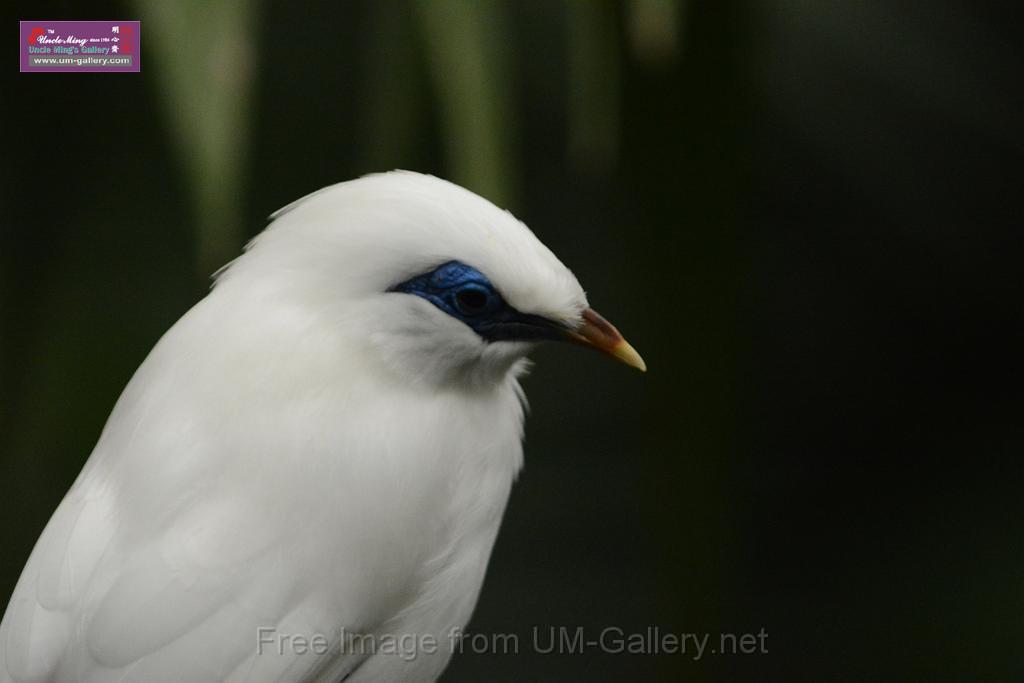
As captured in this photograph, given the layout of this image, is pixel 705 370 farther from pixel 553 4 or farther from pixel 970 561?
pixel 970 561

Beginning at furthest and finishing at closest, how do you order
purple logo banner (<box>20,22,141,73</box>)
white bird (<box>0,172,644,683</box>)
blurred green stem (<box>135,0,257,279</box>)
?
purple logo banner (<box>20,22,141,73</box>) → white bird (<box>0,172,644,683</box>) → blurred green stem (<box>135,0,257,279</box>)

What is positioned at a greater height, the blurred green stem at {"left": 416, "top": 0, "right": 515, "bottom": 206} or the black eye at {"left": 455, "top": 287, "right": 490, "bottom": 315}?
the blurred green stem at {"left": 416, "top": 0, "right": 515, "bottom": 206}

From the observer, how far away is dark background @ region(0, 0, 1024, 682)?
1572mm

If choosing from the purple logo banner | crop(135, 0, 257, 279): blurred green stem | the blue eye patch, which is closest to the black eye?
the blue eye patch

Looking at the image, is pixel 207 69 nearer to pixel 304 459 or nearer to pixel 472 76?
pixel 472 76

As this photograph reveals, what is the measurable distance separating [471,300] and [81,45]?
60cm

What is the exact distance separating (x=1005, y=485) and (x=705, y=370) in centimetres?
85

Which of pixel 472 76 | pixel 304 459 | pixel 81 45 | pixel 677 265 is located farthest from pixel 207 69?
pixel 677 265

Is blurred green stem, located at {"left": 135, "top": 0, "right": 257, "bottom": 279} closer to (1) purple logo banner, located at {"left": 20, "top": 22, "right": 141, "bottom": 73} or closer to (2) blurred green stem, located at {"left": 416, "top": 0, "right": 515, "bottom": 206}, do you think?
(2) blurred green stem, located at {"left": 416, "top": 0, "right": 515, "bottom": 206}

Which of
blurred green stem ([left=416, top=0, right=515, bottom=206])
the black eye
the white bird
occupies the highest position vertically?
blurred green stem ([left=416, top=0, right=515, bottom=206])

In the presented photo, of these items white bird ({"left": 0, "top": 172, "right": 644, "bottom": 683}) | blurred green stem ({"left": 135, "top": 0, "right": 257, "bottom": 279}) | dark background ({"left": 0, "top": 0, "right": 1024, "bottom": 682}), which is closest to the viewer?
blurred green stem ({"left": 135, "top": 0, "right": 257, "bottom": 279})

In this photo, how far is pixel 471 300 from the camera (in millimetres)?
1168

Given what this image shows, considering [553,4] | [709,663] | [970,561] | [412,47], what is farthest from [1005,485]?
[412,47]

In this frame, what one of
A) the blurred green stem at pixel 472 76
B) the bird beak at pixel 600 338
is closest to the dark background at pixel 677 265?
the blurred green stem at pixel 472 76
